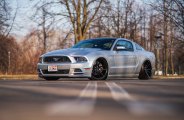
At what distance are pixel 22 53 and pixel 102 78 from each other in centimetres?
4827

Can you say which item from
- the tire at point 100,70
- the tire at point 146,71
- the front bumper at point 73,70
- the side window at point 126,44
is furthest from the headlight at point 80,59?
the tire at point 146,71

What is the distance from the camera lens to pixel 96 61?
11.7 m

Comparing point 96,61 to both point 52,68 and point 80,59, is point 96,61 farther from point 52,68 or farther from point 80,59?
point 52,68

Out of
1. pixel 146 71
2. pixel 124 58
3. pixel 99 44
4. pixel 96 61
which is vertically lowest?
pixel 146 71

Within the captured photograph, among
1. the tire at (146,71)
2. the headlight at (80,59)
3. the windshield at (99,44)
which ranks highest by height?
the windshield at (99,44)

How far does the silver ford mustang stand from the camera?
11.3 m

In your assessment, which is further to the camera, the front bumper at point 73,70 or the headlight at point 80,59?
the headlight at point 80,59

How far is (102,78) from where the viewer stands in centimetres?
1177

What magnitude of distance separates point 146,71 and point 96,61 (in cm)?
268

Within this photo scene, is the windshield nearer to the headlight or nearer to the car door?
the car door

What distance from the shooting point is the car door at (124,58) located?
12.4 metres

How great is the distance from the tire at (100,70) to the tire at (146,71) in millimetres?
2083

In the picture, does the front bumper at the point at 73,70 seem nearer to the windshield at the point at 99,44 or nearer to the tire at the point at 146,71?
the windshield at the point at 99,44

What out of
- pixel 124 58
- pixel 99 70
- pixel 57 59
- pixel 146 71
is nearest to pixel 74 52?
pixel 57 59
